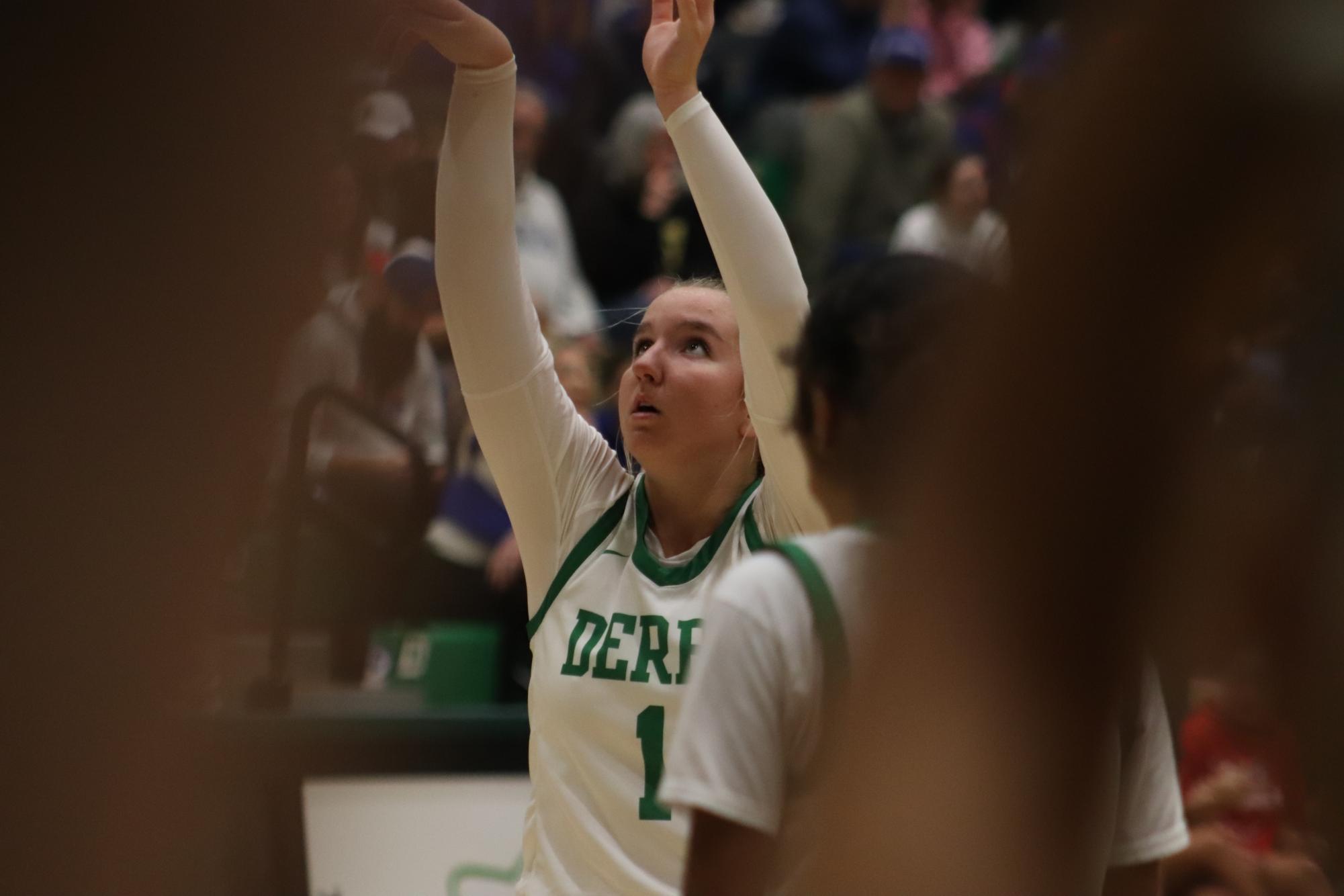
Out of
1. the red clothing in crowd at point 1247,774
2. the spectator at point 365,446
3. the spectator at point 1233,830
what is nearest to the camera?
the red clothing in crowd at point 1247,774

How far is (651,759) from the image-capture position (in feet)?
6.72

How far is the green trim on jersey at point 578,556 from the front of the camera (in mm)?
2229

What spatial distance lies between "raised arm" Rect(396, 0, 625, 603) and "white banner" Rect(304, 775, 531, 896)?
5.23ft

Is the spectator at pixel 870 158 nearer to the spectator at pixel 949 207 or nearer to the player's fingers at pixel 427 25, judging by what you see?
the spectator at pixel 949 207

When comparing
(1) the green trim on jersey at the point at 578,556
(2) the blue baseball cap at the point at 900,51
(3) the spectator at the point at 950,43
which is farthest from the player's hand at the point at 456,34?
(3) the spectator at the point at 950,43

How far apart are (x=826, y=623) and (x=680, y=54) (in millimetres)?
1163

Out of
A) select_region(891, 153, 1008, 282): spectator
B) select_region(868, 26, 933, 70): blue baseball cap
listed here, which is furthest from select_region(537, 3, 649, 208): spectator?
select_region(891, 153, 1008, 282): spectator

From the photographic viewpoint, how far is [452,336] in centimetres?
218

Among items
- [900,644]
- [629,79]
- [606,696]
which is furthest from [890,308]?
[629,79]

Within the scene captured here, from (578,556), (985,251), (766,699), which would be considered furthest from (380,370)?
(985,251)

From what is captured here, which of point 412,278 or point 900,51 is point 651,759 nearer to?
point 412,278

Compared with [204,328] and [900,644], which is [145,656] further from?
[900,644]

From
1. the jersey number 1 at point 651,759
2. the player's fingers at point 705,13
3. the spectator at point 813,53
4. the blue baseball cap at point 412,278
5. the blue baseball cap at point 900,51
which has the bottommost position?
the jersey number 1 at point 651,759

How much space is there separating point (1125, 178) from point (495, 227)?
1.44m
